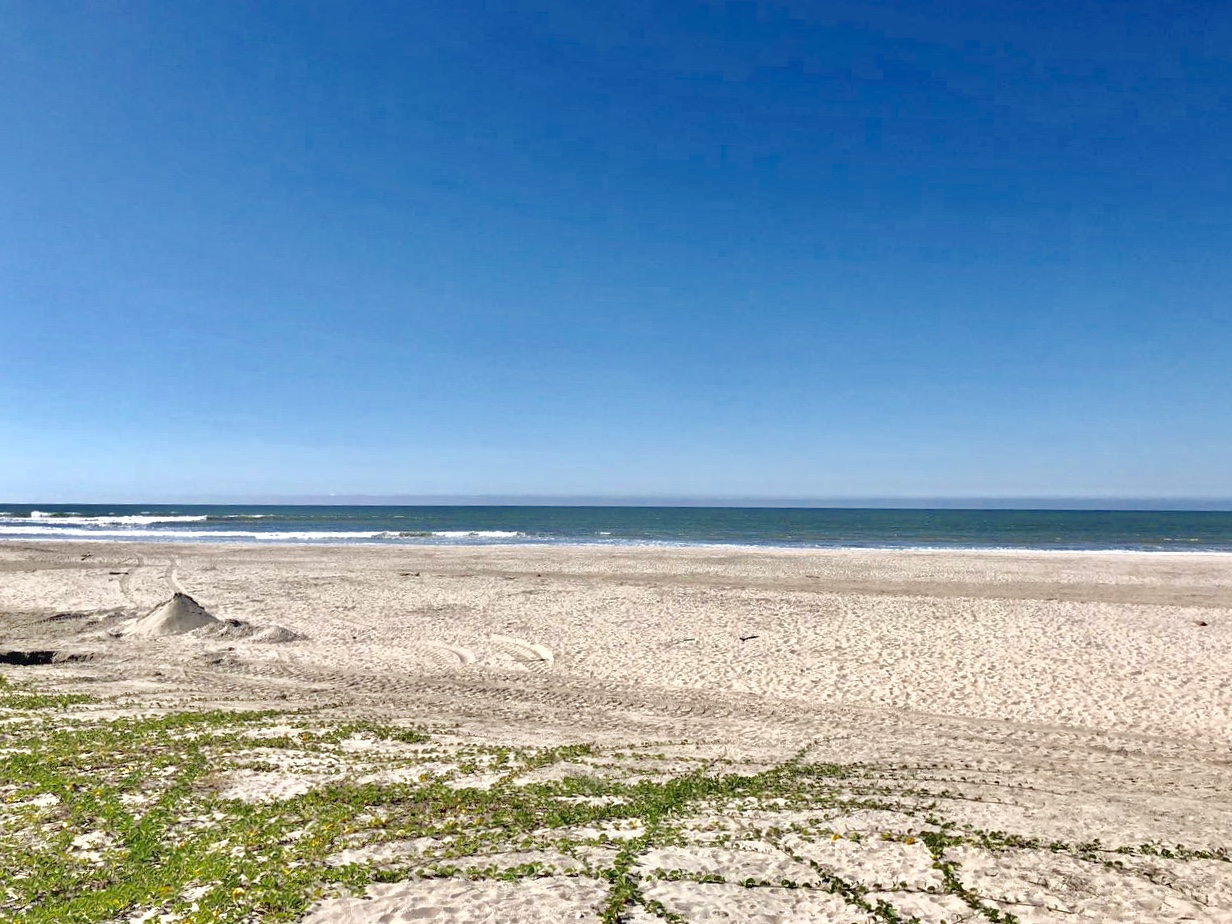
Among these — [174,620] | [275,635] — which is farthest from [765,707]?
[174,620]

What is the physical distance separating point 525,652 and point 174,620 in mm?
10341

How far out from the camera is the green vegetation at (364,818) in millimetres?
6621

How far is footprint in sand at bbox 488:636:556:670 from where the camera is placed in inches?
704

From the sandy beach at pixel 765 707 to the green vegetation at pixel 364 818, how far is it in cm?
8

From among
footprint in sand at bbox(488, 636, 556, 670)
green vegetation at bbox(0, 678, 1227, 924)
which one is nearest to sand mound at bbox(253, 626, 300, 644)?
footprint in sand at bbox(488, 636, 556, 670)

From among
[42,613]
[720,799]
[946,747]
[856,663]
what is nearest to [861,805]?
[720,799]

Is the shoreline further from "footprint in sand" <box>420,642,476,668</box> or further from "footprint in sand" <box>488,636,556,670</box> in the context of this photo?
"footprint in sand" <box>420,642,476,668</box>

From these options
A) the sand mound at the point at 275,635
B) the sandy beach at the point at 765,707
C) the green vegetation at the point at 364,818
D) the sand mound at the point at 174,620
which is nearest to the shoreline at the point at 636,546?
the sandy beach at the point at 765,707

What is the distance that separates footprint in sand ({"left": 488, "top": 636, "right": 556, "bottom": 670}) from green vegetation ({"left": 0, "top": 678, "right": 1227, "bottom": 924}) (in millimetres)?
6213

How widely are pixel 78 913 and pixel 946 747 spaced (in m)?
11.2

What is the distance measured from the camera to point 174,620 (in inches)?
824

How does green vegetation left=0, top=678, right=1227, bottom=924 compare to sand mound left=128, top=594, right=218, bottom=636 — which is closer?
green vegetation left=0, top=678, right=1227, bottom=924

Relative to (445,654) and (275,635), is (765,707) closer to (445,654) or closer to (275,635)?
(445,654)

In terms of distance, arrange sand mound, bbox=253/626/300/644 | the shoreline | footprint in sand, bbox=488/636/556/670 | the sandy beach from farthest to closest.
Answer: the shoreline → sand mound, bbox=253/626/300/644 → footprint in sand, bbox=488/636/556/670 → the sandy beach
